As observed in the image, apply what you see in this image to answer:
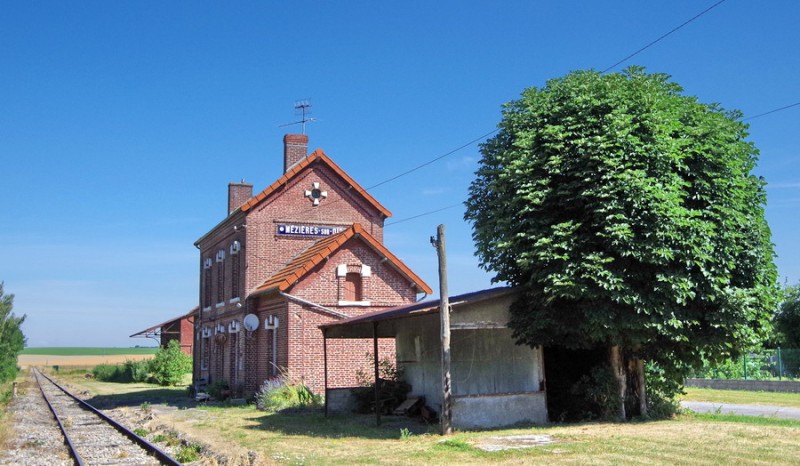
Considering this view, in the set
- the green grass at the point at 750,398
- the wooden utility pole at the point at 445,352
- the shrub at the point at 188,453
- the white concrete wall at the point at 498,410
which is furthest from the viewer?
the green grass at the point at 750,398

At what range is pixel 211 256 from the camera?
111 feet

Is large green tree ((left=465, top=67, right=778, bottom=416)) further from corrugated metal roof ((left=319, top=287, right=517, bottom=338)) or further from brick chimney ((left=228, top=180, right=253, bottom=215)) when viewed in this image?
brick chimney ((left=228, top=180, right=253, bottom=215))

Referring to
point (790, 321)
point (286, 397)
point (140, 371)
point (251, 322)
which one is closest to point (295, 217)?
point (251, 322)

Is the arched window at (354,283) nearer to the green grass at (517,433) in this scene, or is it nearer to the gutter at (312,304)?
the gutter at (312,304)

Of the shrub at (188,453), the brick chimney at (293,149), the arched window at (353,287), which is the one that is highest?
the brick chimney at (293,149)

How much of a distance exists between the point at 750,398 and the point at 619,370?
36.3 ft

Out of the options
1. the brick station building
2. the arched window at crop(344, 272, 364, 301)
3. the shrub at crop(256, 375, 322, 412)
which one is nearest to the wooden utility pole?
the shrub at crop(256, 375, 322, 412)

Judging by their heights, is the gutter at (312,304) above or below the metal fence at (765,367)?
above

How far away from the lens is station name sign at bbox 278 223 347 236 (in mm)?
27828

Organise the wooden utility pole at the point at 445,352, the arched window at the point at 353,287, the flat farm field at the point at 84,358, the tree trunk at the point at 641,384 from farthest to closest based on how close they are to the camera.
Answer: the flat farm field at the point at 84,358, the arched window at the point at 353,287, the tree trunk at the point at 641,384, the wooden utility pole at the point at 445,352

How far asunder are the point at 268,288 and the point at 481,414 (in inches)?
443

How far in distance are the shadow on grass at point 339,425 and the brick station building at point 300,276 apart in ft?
12.3

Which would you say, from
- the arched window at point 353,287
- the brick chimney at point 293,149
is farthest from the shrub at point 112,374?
the arched window at point 353,287

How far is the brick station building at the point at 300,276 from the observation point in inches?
961
